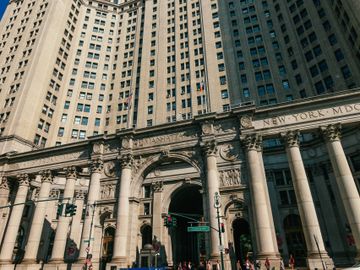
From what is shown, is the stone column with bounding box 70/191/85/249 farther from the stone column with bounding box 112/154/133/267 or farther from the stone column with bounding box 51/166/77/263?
the stone column with bounding box 112/154/133/267

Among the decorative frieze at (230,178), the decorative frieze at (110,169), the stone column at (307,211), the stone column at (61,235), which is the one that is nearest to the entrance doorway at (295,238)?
the stone column at (307,211)

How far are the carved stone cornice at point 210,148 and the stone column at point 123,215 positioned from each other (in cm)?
1015

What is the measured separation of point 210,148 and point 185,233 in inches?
692

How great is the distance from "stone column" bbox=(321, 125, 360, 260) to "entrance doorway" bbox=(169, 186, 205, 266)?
676 inches

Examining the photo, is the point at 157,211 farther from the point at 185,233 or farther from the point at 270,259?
the point at 270,259

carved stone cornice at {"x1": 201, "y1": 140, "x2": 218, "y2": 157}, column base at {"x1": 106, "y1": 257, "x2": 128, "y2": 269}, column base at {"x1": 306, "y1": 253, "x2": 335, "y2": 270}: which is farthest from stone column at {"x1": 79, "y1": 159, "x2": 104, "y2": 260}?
column base at {"x1": 306, "y1": 253, "x2": 335, "y2": 270}

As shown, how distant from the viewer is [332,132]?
90.4 ft

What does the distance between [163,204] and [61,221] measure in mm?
13264

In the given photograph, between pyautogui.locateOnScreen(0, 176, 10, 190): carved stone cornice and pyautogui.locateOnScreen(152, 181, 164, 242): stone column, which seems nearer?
pyautogui.locateOnScreen(152, 181, 164, 242): stone column

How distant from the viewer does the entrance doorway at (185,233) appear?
35.6 metres

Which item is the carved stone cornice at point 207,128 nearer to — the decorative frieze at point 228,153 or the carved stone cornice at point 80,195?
the decorative frieze at point 228,153

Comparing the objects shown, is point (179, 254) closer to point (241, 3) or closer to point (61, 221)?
point (61, 221)

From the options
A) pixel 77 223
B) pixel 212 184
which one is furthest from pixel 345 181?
pixel 77 223

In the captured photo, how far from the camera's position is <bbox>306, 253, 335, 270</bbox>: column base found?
73.9 feet
